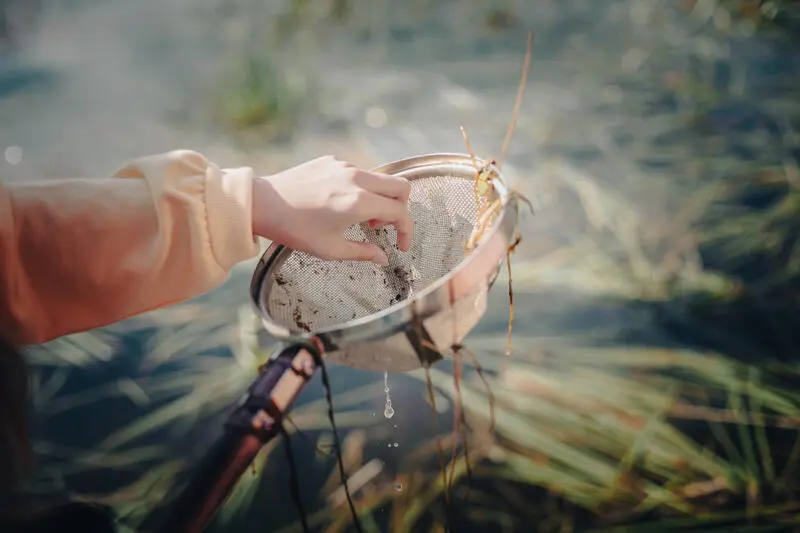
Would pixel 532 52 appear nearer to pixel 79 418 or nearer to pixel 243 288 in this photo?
pixel 243 288

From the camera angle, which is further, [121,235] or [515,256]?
[515,256]

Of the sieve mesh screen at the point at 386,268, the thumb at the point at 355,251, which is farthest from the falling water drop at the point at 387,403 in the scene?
the thumb at the point at 355,251

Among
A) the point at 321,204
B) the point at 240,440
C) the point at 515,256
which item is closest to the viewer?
the point at 240,440

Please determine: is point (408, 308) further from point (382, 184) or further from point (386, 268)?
point (386, 268)

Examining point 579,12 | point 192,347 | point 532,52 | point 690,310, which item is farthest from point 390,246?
point 579,12

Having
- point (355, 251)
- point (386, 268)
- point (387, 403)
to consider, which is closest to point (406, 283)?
point (386, 268)

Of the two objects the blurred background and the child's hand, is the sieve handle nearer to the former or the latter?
the child's hand
